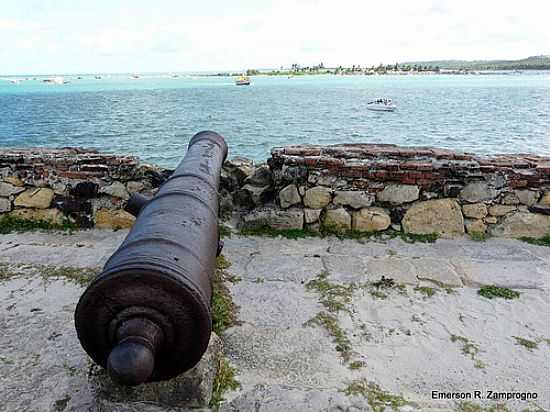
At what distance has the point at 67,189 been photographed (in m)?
5.53

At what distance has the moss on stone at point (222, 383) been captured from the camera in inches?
108

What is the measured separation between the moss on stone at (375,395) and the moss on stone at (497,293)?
1.55 meters

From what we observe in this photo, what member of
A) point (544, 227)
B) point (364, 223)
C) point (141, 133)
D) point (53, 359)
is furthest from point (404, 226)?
point (141, 133)

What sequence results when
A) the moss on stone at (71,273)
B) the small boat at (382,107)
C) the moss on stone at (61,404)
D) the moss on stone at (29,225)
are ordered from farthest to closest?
the small boat at (382,107)
the moss on stone at (29,225)
the moss on stone at (71,273)
the moss on stone at (61,404)

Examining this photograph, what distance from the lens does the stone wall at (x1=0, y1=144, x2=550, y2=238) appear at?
5.26 metres

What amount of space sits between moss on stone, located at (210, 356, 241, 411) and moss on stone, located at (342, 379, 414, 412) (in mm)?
623

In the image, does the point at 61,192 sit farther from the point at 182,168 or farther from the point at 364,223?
the point at 364,223

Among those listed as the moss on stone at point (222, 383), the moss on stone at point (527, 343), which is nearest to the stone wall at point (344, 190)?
the moss on stone at point (527, 343)

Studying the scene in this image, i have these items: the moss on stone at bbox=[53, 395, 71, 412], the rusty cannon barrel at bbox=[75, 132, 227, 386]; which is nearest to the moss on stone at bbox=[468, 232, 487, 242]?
the rusty cannon barrel at bbox=[75, 132, 227, 386]

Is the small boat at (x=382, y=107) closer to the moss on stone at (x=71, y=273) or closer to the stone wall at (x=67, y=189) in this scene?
the stone wall at (x=67, y=189)

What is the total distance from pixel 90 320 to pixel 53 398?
0.77m

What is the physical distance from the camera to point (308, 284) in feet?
13.7

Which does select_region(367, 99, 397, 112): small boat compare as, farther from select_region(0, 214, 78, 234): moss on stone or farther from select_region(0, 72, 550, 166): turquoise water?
select_region(0, 214, 78, 234): moss on stone

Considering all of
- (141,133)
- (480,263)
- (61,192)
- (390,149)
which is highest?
(390,149)
